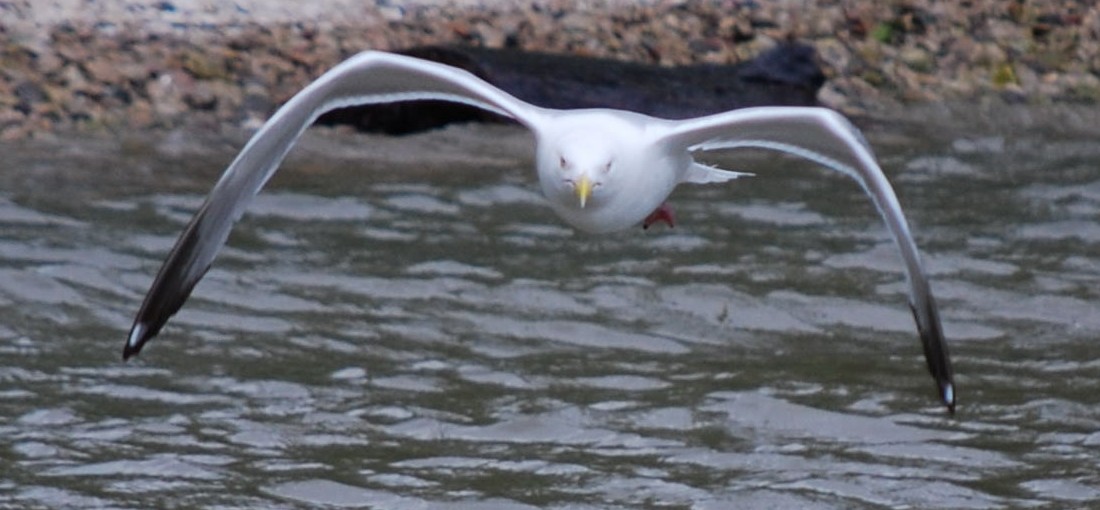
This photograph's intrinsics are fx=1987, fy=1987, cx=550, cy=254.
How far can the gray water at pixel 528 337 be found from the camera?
713 centimetres

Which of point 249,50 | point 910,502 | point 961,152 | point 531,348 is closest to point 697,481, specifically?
point 910,502

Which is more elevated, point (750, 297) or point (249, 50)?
point (249, 50)

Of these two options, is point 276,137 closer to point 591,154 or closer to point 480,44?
point 591,154

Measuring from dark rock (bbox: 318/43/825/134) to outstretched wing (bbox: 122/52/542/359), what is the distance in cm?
413

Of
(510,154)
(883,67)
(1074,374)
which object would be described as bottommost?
(1074,374)

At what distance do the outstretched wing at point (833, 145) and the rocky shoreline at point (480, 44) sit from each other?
5.39m

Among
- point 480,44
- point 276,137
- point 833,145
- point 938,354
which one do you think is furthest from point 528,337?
point 480,44

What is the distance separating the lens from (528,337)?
28.0 feet

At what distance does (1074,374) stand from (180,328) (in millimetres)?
3766

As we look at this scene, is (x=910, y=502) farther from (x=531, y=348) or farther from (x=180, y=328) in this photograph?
(x=180, y=328)

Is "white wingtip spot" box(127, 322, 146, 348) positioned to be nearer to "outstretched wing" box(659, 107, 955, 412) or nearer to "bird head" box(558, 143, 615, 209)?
"bird head" box(558, 143, 615, 209)

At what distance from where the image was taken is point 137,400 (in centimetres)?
772

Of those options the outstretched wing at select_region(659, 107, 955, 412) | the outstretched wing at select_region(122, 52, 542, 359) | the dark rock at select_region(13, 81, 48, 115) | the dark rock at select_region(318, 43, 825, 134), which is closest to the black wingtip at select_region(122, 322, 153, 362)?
the outstretched wing at select_region(122, 52, 542, 359)

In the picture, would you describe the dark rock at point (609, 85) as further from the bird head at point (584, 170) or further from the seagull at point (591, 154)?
the bird head at point (584, 170)
